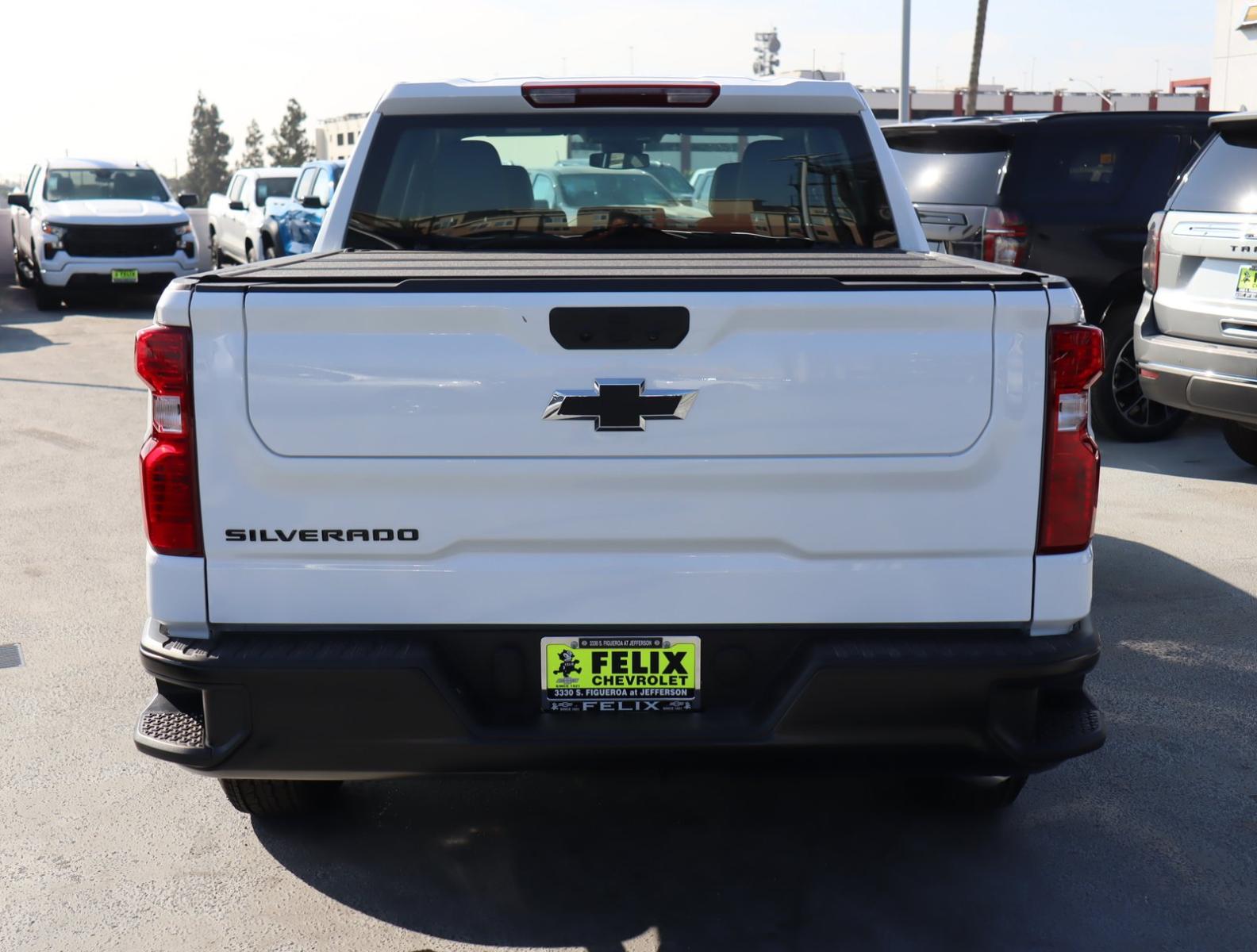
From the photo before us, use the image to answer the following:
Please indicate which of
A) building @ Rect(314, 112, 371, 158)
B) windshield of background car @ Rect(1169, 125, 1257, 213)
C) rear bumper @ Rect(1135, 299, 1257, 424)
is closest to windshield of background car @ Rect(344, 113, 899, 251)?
rear bumper @ Rect(1135, 299, 1257, 424)

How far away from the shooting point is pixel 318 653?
2.97 meters

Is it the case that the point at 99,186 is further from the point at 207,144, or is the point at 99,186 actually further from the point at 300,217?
the point at 207,144

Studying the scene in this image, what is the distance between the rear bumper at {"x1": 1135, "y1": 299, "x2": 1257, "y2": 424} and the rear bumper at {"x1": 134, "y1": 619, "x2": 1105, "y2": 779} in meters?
4.99

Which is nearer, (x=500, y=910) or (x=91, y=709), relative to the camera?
(x=500, y=910)

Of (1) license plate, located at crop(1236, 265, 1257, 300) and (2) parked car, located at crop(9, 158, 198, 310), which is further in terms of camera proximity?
(2) parked car, located at crop(9, 158, 198, 310)

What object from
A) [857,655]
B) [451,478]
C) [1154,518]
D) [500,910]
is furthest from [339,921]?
[1154,518]

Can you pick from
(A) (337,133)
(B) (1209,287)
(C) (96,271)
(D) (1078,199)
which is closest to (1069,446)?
(B) (1209,287)

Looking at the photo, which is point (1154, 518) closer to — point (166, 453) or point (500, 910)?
point (500, 910)

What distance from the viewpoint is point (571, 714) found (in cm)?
306

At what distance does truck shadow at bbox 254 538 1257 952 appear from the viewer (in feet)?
11.0

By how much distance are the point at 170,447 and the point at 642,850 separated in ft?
5.51

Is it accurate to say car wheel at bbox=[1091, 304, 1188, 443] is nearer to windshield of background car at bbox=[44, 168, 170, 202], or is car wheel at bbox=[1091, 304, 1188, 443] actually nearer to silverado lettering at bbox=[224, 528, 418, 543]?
silverado lettering at bbox=[224, 528, 418, 543]

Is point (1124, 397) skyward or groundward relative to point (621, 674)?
groundward

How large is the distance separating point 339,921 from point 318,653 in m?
0.83
